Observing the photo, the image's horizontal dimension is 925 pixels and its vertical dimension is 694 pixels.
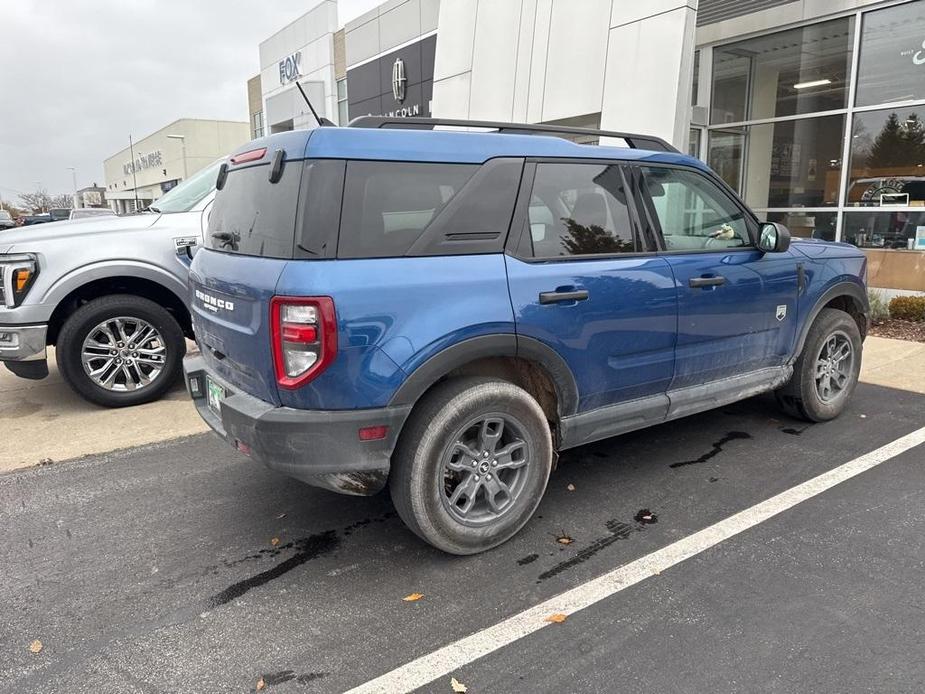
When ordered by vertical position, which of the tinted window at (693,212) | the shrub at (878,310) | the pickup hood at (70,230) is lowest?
the shrub at (878,310)

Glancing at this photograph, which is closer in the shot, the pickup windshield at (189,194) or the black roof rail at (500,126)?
the black roof rail at (500,126)

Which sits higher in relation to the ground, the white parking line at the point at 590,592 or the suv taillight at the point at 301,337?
the suv taillight at the point at 301,337

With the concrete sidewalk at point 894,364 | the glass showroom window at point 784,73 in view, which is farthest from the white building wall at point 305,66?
the concrete sidewalk at point 894,364

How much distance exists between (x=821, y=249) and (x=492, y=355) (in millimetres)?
2954

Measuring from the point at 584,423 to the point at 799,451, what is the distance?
6.14 feet

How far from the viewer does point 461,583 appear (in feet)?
9.70

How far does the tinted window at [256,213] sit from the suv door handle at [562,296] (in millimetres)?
1184

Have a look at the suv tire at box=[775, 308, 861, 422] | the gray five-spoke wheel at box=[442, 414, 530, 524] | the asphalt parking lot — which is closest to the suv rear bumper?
the gray five-spoke wheel at box=[442, 414, 530, 524]

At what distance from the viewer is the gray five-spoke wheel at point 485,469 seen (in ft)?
10.2

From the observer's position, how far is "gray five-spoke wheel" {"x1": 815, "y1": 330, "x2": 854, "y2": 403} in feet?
15.9

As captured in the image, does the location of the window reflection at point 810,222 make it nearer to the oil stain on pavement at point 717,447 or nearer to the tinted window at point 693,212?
the oil stain on pavement at point 717,447

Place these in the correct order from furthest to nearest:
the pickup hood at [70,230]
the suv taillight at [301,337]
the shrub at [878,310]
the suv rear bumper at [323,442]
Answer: the shrub at [878,310] → the pickup hood at [70,230] → the suv rear bumper at [323,442] → the suv taillight at [301,337]

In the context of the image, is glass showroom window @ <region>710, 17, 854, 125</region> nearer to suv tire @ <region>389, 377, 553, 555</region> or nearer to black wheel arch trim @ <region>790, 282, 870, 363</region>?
black wheel arch trim @ <region>790, 282, 870, 363</region>

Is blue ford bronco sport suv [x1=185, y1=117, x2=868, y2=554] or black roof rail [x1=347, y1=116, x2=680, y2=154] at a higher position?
black roof rail [x1=347, y1=116, x2=680, y2=154]
